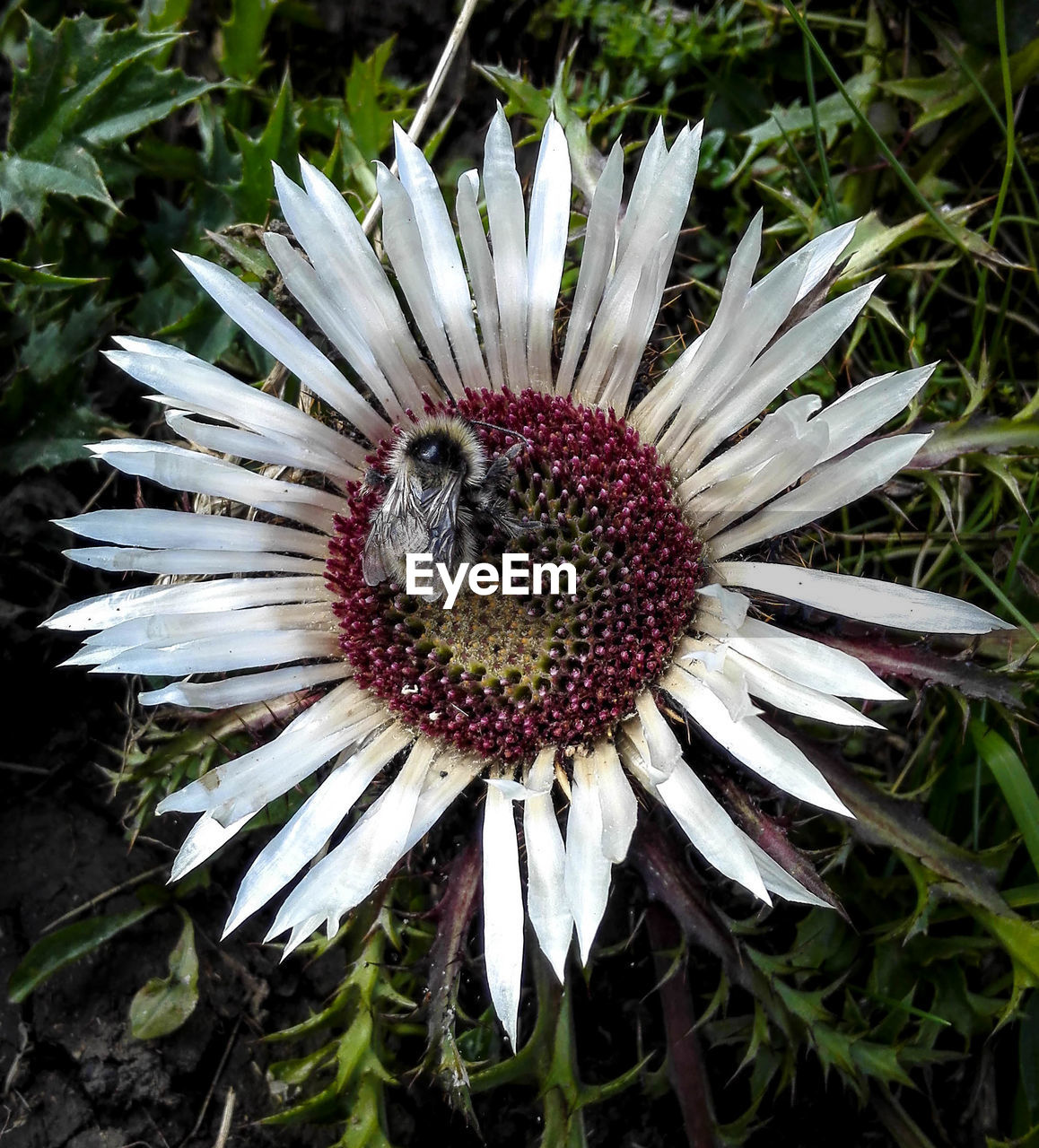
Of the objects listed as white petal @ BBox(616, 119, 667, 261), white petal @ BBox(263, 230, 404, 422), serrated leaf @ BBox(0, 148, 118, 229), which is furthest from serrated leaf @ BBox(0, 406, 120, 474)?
white petal @ BBox(616, 119, 667, 261)

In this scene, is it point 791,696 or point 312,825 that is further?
point 312,825

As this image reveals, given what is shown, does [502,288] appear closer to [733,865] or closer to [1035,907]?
[733,865]

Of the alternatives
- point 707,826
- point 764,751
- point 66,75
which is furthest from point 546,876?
point 66,75

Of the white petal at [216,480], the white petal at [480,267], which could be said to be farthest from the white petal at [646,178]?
the white petal at [216,480]

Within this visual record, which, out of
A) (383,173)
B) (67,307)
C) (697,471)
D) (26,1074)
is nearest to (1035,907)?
(697,471)

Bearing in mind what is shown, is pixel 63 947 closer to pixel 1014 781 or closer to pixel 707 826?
pixel 707 826

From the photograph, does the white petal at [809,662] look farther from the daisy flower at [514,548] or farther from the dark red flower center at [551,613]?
the dark red flower center at [551,613]
